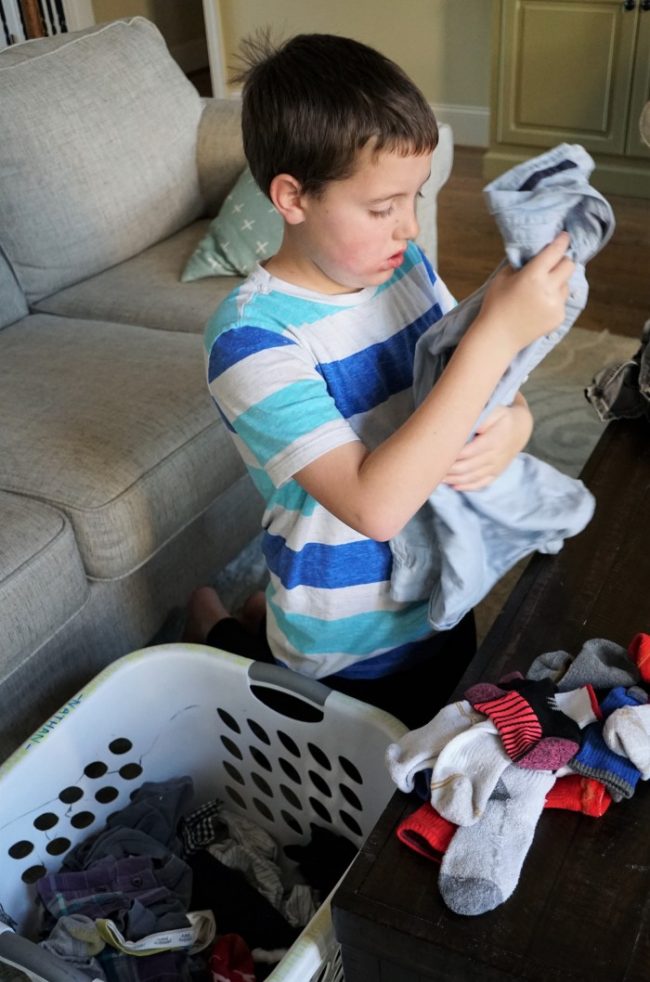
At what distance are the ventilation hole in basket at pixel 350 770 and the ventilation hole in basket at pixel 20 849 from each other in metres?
0.40

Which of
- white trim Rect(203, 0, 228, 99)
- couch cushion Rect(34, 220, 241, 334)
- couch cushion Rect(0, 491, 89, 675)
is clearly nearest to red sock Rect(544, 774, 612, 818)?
couch cushion Rect(0, 491, 89, 675)

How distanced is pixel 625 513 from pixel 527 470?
211mm

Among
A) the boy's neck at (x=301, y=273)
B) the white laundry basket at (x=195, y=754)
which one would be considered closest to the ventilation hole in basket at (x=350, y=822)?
the white laundry basket at (x=195, y=754)

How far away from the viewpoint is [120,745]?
1.29m

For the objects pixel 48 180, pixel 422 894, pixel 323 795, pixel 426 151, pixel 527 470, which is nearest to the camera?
pixel 422 894

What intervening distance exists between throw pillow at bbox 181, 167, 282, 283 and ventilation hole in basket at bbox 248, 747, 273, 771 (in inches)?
41.4

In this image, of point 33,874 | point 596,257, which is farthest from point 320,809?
point 596,257

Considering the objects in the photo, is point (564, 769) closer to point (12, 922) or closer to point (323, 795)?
point (323, 795)

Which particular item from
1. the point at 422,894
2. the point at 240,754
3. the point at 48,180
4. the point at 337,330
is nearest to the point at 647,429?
the point at 337,330

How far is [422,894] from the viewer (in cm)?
81

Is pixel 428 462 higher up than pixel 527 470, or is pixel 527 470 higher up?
pixel 428 462

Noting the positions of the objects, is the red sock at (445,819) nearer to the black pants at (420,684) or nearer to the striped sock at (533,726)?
the striped sock at (533,726)

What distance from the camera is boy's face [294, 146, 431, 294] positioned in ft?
2.97

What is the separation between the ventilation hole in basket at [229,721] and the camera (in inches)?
49.4
